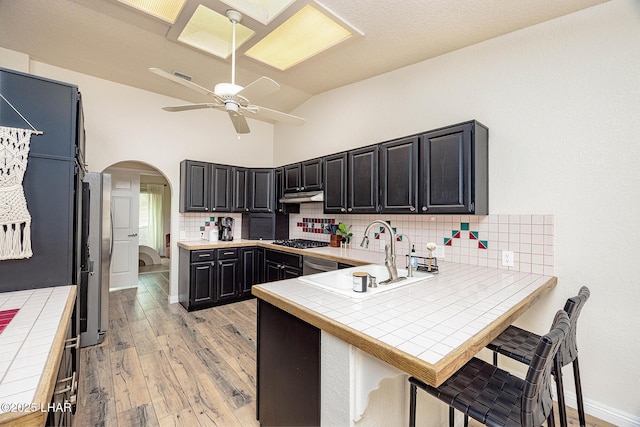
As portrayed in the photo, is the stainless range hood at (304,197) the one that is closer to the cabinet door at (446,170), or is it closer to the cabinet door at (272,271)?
the cabinet door at (272,271)

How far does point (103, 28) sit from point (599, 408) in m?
4.91

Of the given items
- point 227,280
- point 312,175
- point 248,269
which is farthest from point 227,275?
point 312,175

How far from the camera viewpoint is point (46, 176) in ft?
5.02

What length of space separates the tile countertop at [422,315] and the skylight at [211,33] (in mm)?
2282

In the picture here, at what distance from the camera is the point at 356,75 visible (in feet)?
10.8

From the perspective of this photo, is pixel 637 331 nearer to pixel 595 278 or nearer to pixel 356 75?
pixel 595 278

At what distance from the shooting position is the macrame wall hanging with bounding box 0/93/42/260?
4.58ft

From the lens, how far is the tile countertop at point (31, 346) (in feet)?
2.30

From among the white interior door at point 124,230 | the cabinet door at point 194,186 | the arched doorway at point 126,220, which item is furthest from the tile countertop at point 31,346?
the white interior door at point 124,230

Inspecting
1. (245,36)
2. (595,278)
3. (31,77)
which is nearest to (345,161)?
(245,36)

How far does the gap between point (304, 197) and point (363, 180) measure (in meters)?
0.96

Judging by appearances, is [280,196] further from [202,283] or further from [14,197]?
[14,197]

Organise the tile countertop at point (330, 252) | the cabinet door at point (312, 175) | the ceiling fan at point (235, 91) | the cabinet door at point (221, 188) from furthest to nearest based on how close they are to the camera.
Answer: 1. the cabinet door at point (221, 188)
2. the cabinet door at point (312, 175)
3. the tile countertop at point (330, 252)
4. the ceiling fan at point (235, 91)

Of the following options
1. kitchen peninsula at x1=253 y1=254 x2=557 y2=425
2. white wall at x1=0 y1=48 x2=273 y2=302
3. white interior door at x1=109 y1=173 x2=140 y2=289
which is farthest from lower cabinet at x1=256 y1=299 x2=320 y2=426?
white interior door at x1=109 y1=173 x2=140 y2=289
